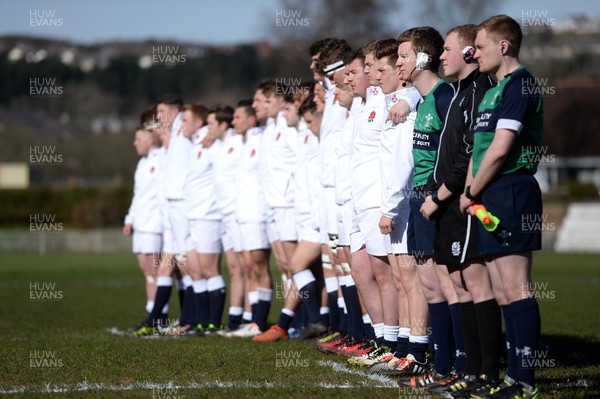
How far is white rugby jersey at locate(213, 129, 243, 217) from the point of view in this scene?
12.7 metres

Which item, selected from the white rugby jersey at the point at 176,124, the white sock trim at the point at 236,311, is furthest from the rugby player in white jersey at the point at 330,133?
the white rugby jersey at the point at 176,124

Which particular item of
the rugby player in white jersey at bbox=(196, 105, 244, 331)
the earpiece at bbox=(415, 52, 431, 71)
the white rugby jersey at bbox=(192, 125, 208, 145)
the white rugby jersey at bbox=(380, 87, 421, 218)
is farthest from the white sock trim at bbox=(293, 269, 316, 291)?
the earpiece at bbox=(415, 52, 431, 71)

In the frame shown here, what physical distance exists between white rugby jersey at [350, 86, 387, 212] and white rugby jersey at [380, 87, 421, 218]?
1.57ft

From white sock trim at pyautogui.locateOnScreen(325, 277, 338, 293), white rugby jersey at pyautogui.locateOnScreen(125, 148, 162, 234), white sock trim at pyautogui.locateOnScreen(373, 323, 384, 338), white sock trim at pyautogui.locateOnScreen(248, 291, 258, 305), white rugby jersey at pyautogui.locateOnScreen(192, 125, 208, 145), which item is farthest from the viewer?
white rugby jersey at pyautogui.locateOnScreen(125, 148, 162, 234)

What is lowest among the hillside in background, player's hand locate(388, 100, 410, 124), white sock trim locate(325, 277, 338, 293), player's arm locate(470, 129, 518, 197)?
white sock trim locate(325, 277, 338, 293)

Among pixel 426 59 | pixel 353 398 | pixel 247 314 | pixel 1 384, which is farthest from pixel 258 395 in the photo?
pixel 247 314

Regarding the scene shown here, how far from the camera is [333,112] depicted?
10.6 meters

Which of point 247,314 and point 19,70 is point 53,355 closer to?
point 247,314

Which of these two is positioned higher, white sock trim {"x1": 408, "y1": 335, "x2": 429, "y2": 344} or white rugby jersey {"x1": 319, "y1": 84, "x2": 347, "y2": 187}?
white rugby jersey {"x1": 319, "y1": 84, "x2": 347, "y2": 187}

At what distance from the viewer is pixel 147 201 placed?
13.5 metres

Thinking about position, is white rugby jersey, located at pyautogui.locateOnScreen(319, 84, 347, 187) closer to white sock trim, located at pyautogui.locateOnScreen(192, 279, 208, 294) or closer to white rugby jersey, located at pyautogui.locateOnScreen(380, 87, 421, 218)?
white rugby jersey, located at pyautogui.locateOnScreen(380, 87, 421, 218)

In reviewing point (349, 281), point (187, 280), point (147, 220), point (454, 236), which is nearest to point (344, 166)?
point (349, 281)

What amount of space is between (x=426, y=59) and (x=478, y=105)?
1.02 m

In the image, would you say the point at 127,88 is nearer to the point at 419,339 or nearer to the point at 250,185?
the point at 250,185
